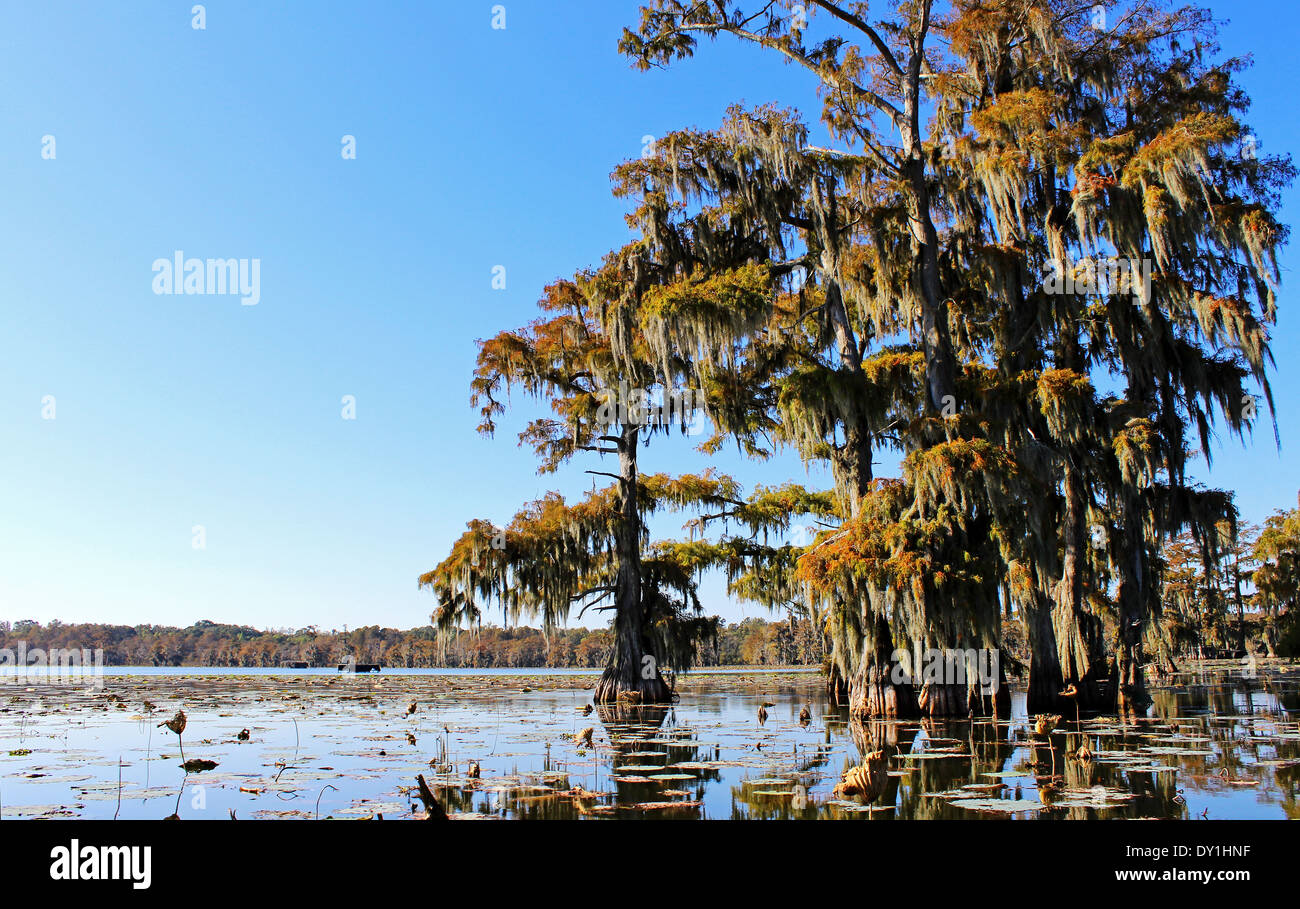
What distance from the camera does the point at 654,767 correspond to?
→ 774 centimetres

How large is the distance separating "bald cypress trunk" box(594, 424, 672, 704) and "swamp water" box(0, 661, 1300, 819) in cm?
604

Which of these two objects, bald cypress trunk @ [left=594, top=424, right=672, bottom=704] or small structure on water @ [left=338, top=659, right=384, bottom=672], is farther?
small structure on water @ [left=338, top=659, right=384, bottom=672]

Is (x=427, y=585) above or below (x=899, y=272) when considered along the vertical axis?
below

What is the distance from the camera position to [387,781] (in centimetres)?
695

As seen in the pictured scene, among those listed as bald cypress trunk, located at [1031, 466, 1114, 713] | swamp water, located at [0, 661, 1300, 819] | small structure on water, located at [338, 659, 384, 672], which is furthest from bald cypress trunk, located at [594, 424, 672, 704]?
small structure on water, located at [338, 659, 384, 672]

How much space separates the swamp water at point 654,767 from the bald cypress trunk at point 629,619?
6.04 m

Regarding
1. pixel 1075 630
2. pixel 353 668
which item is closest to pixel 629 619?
pixel 1075 630

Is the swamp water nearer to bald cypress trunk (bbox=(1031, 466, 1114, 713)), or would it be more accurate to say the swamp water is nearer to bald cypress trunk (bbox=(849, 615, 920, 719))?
bald cypress trunk (bbox=(849, 615, 920, 719))

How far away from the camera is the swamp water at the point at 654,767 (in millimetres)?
5613

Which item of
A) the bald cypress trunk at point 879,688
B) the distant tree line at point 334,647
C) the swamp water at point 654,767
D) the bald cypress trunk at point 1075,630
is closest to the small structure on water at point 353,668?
the distant tree line at point 334,647

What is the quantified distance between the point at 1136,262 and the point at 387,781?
15170 mm

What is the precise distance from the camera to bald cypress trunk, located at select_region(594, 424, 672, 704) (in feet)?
66.8
